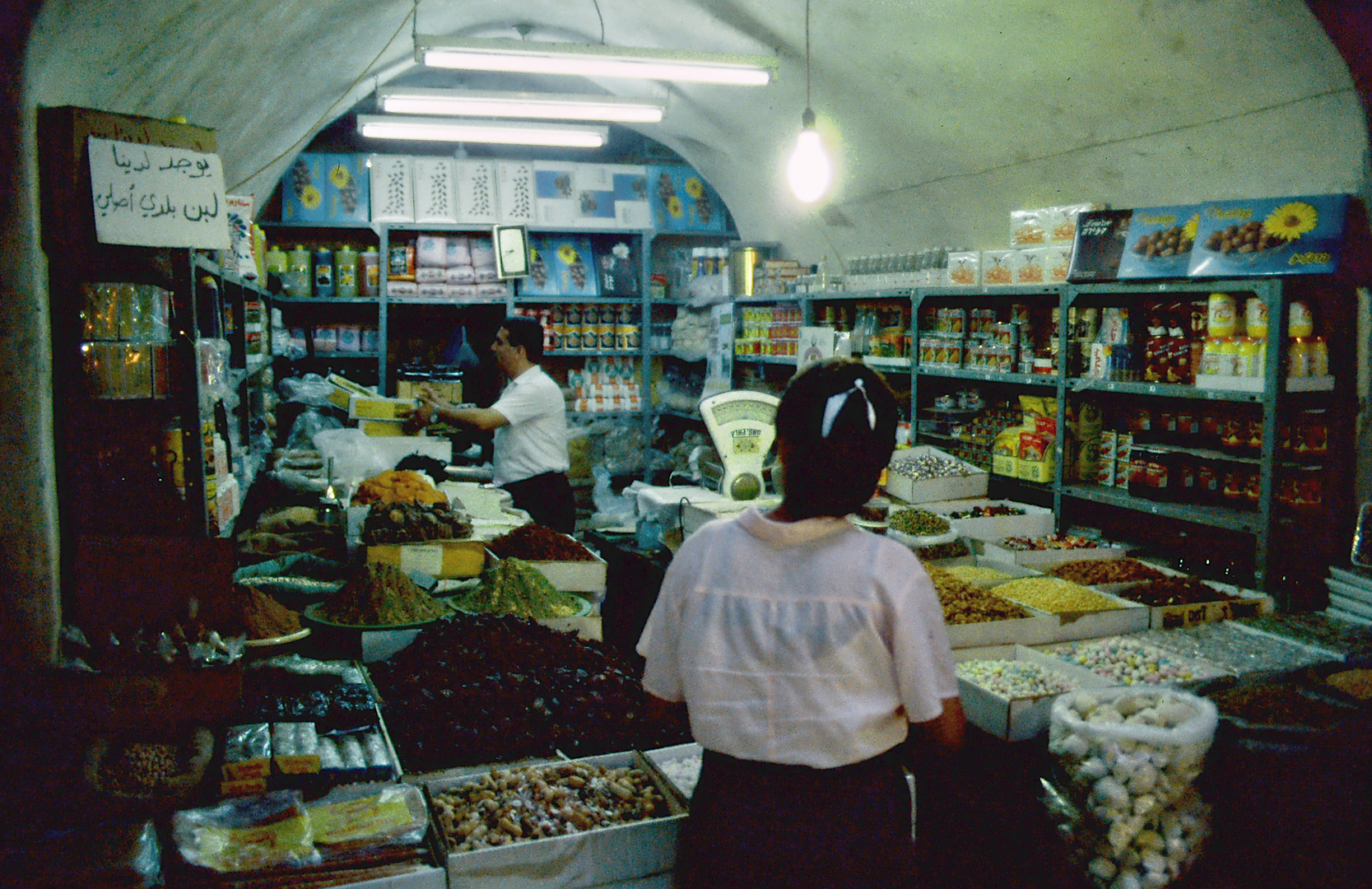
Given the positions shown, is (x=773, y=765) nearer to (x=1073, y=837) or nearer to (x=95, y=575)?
(x=1073, y=837)

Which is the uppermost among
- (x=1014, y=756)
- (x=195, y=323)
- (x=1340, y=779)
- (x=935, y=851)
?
(x=195, y=323)

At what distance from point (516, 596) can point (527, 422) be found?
6.33ft

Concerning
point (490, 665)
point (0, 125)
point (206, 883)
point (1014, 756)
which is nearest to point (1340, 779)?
point (1014, 756)

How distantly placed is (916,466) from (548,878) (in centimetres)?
294

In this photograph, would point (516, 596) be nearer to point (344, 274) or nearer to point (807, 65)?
point (807, 65)

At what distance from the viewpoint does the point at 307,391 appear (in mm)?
6180

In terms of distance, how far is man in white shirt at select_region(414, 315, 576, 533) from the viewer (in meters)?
4.68

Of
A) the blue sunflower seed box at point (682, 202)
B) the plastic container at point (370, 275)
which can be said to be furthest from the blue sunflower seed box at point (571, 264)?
the plastic container at point (370, 275)

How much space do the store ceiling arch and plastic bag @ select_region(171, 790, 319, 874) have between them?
166cm

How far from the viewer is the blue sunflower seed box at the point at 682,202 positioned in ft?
28.0

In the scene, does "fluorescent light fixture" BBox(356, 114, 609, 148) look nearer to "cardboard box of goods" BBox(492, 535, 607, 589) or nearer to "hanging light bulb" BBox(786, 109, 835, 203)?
"hanging light bulb" BBox(786, 109, 835, 203)

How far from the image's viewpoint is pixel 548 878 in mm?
1876

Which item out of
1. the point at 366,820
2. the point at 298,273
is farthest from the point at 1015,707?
the point at 298,273

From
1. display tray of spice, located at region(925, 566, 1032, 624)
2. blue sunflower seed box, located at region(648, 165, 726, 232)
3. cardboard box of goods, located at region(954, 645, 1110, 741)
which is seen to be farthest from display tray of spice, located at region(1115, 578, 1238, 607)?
blue sunflower seed box, located at region(648, 165, 726, 232)
